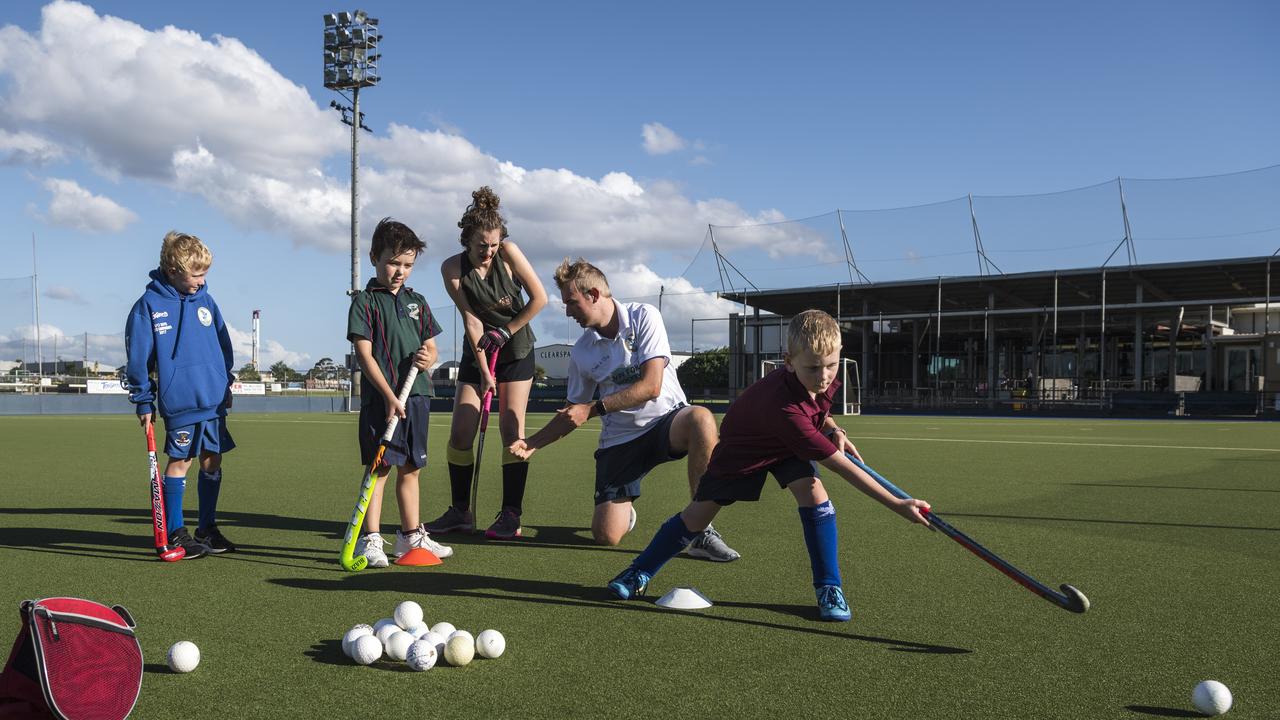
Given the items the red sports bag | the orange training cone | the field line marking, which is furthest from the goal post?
the red sports bag

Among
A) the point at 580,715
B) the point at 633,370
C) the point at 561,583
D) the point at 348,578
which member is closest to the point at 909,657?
the point at 580,715

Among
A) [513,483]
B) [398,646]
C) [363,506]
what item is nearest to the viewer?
A: [398,646]

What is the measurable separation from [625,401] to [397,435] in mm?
1100

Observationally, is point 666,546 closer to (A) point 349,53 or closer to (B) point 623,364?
(B) point 623,364

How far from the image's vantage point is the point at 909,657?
2848 mm

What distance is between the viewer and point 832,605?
10.8ft

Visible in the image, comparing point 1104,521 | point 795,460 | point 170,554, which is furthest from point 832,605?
point 1104,521

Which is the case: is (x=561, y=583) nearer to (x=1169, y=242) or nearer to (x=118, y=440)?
(x=118, y=440)

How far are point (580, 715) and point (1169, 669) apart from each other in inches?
69.8

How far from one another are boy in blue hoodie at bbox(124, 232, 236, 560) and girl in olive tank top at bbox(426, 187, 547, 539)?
1.21 metres

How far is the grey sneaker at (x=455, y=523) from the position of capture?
5.28 m

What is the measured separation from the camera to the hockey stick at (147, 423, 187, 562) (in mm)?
4391

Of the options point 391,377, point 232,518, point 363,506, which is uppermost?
point 391,377

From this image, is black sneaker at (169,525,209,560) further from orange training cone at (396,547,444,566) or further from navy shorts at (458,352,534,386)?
navy shorts at (458,352,534,386)
